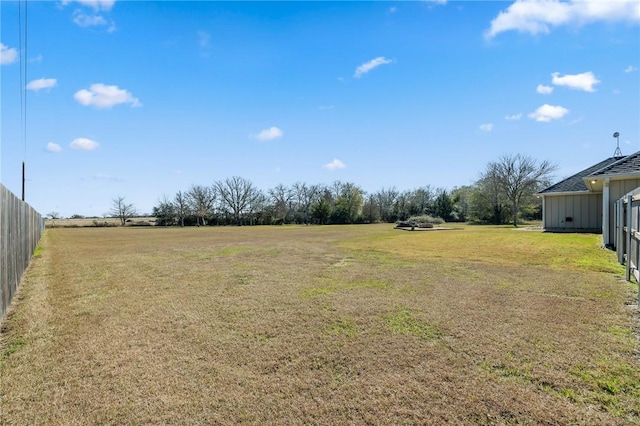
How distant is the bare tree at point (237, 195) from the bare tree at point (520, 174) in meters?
35.1

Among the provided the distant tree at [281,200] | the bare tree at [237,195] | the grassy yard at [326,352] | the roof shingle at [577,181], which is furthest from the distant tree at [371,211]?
the grassy yard at [326,352]

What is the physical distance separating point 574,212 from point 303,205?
39.0 m

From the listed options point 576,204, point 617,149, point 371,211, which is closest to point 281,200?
point 371,211

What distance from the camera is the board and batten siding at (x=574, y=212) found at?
15289 mm

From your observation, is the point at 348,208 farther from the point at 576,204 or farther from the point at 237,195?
the point at 576,204

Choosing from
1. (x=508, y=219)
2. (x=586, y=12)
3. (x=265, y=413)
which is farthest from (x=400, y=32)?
(x=508, y=219)

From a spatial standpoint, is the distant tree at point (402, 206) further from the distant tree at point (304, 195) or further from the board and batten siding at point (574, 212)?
the board and batten siding at point (574, 212)

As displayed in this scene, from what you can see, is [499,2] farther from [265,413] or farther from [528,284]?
[265,413]

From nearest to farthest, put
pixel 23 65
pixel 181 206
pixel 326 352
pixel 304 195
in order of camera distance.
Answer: pixel 326 352 < pixel 23 65 < pixel 181 206 < pixel 304 195

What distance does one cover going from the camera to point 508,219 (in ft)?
106

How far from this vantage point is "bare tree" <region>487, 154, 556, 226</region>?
88.6 feet

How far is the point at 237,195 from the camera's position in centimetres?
5228

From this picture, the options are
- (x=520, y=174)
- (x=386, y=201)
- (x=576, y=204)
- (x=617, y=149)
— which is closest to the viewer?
(x=576, y=204)

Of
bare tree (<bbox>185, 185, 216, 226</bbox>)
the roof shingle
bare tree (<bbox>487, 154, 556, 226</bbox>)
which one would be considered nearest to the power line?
the roof shingle
